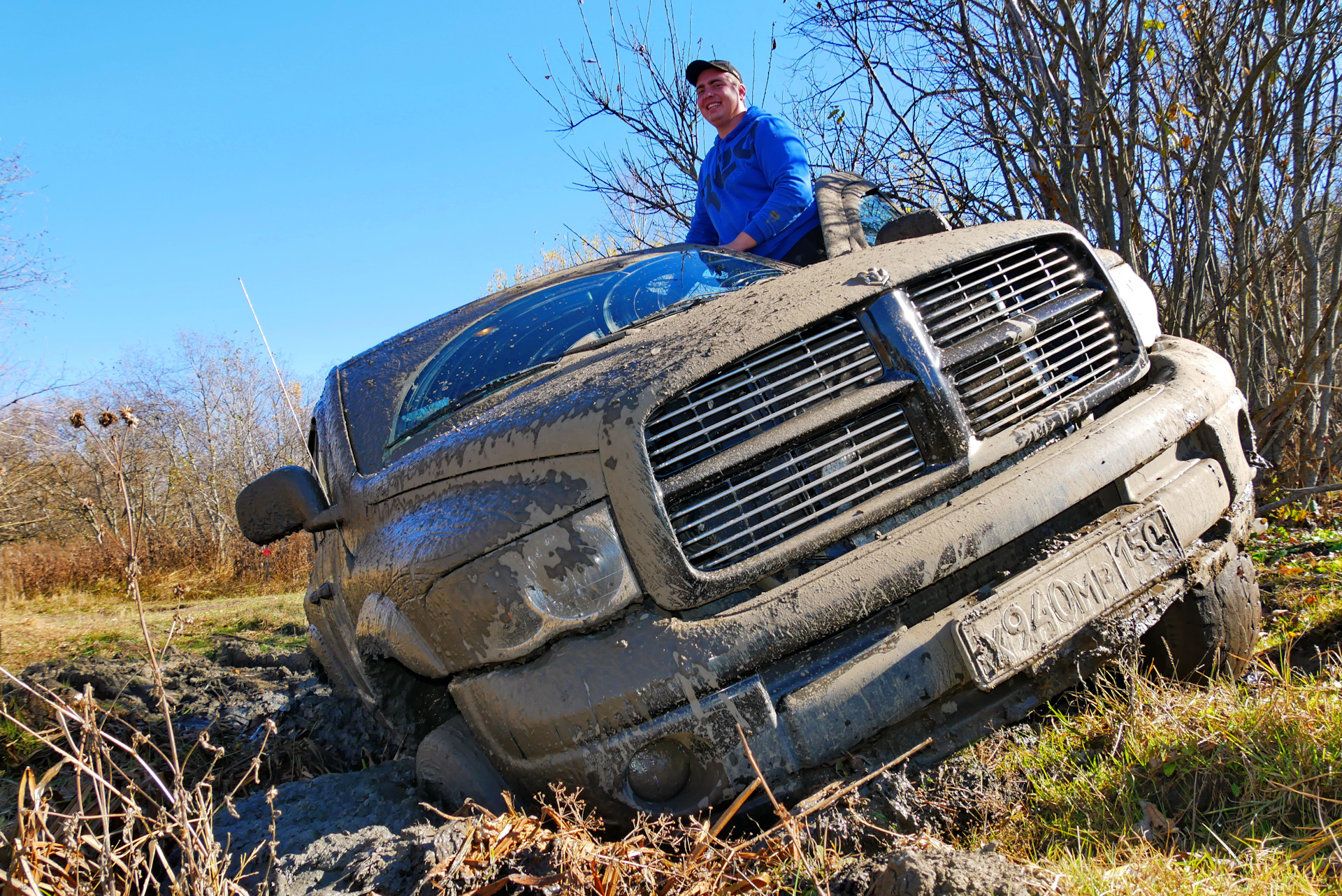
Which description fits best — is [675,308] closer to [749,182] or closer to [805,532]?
[805,532]

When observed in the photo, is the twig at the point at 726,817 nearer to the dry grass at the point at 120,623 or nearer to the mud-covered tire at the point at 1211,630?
the mud-covered tire at the point at 1211,630

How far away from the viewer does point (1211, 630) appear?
233cm

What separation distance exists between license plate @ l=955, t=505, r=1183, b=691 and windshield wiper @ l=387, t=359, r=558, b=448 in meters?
1.50

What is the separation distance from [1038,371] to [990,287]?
274 millimetres

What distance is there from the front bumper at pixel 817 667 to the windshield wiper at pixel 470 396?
964 mm

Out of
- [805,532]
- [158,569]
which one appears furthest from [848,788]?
[158,569]

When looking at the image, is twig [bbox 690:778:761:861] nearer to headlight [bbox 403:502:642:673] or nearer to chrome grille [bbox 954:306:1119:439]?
headlight [bbox 403:502:642:673]

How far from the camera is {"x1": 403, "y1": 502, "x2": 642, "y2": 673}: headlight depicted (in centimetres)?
185

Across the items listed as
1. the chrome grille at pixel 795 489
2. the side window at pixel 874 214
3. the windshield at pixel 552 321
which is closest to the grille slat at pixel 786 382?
the chrome grille at pixel 795 489

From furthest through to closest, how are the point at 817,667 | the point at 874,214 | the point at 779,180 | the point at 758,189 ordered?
the point at 758,189, the point at 779,180, the point at 874,214, the point at 817,667

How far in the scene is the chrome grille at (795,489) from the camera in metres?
1.95

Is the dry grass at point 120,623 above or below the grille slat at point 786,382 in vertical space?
below

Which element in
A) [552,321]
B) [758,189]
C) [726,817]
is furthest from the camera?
[758,189]

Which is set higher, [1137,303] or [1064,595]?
[1137,303]
